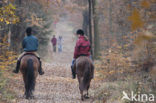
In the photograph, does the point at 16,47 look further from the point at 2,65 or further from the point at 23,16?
the point at 2,65

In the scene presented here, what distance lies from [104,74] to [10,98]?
643cm

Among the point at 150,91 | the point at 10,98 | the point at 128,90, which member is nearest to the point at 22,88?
the point at 10,98

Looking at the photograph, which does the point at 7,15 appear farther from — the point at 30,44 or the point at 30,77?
the point at 30,77

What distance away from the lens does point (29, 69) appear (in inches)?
393

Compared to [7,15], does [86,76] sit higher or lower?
lower

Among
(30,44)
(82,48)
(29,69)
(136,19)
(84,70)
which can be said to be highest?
(136,19)

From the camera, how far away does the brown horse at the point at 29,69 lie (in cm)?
1002

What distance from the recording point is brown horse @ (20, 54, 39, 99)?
10016 mm

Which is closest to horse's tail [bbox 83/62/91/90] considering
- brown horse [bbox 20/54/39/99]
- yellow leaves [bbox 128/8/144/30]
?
→ brown horse [bbox 20/54/39/99]

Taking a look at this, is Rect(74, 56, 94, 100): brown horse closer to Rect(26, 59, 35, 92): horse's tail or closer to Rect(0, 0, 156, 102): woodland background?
Rect(0, 0, 156, 102): woodland background

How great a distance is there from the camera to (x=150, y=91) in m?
7.57

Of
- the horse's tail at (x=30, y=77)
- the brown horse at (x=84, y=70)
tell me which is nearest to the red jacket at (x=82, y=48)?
the brown horse at (x=84, y=70)

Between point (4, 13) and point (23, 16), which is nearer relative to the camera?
point (4, 13)

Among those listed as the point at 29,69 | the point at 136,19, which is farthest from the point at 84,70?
the point at 136,19
